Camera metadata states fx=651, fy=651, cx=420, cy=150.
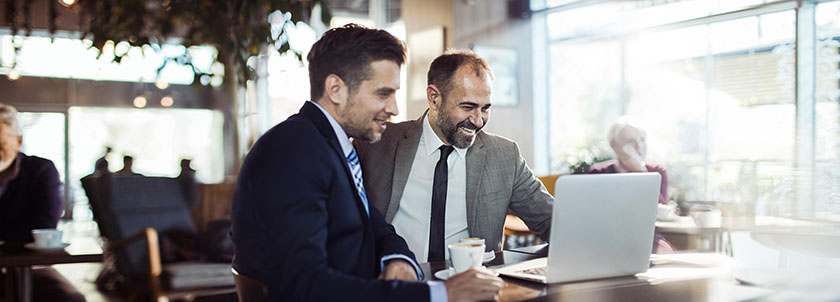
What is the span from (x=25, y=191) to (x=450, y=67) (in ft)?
7.83

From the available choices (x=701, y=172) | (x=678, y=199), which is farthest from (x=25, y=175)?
(x=701, y=172)

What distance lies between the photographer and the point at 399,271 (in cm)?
158

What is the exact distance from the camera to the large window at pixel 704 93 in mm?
5484

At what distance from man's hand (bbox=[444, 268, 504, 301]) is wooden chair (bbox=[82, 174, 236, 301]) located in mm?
1609

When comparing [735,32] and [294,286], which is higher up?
[735,32]

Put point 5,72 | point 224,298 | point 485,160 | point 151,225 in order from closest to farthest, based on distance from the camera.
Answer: point 485,160
point 151,225
point 224,298
point 5,72

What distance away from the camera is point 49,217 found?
129 inches

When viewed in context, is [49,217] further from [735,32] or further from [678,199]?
[735,32]

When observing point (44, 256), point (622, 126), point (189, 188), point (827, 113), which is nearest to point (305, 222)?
point (44, 256)

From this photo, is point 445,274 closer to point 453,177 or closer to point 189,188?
point 453,177

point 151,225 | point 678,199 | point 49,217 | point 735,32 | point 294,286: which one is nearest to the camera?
point 294,286

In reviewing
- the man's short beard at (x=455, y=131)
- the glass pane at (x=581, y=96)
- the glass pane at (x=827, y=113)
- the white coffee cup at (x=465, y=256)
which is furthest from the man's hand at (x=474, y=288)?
the glass pane at (x=581, y=96)

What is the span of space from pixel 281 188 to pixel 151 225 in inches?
76.4

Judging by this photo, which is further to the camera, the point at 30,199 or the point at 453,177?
the point at 30,199
